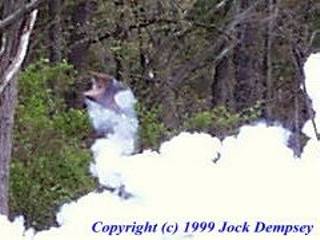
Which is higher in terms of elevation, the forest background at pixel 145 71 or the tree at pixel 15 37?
the forest background at pixel 145 71

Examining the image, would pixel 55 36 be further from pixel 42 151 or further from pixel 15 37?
pixel 15 37

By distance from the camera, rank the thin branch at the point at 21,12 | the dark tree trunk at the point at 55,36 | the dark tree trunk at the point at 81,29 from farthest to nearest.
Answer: the dark tree trunk at the point at 81,29
the dark tree trunk at the point at 55,36
the thin branch at the point at 21,12

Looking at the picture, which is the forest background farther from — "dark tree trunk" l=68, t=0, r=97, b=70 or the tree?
the tree

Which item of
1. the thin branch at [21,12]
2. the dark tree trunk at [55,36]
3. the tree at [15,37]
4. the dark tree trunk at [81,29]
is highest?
the dark tree trunk at [81,29]

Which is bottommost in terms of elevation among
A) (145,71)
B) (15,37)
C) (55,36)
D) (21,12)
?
(21,12)

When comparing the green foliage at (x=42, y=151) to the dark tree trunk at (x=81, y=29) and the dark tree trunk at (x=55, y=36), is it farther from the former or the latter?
the dark tree trunk at (x=81, y=29)

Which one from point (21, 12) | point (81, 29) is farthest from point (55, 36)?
point (21, 12)

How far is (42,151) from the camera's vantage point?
841 centimetres

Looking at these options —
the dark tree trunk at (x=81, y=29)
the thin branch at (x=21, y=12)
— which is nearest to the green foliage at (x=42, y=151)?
the dark tree trunk at (x=81, y=29)

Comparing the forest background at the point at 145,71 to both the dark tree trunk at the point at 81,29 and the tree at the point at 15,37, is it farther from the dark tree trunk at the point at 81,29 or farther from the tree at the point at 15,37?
the tree at the point at 15,37

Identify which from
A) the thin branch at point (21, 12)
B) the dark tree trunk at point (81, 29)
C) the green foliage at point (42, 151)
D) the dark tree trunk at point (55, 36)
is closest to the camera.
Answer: the thin branch at point (21, 12)

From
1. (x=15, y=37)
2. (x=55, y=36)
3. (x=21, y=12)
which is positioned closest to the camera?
(x=21, y=12)

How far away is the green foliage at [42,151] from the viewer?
7.91 m

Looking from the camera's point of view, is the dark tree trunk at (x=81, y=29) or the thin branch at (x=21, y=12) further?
the dark tree trunk at (x=81, y=29)
